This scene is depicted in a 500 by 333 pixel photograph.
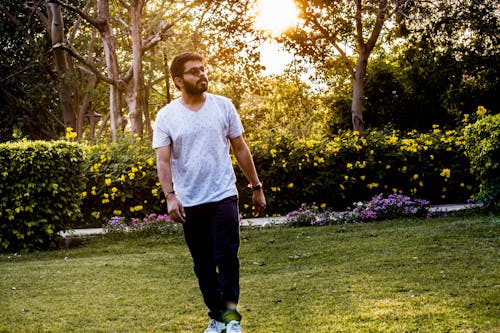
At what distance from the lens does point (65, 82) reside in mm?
24172

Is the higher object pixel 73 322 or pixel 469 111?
pixel 469 111

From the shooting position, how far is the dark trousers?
461 cm

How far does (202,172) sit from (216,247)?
52 cm

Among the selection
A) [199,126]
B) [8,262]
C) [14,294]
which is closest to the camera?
[199,126]

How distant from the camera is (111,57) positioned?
73.6ft

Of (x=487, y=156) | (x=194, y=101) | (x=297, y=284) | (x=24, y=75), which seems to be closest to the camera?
(x=194, y=101)

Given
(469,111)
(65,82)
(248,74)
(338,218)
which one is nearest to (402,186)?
(338,218)

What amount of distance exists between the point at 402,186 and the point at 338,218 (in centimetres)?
298

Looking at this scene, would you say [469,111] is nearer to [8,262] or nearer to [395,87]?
[395,87]

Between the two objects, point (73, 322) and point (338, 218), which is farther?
point (338, 218)

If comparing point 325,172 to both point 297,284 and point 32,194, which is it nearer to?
point 32,194

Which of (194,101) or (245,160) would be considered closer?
(194,101)

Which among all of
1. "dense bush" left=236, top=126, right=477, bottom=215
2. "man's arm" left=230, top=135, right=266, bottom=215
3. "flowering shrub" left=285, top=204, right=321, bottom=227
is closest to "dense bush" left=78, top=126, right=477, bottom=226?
"dense bush" left=236, top=126, right=477, bottom=215

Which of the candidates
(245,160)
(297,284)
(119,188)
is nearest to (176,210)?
(245,160)
